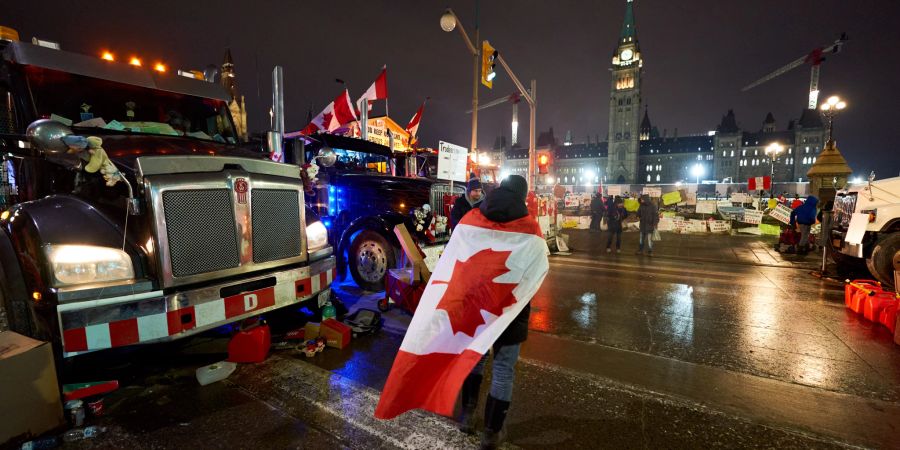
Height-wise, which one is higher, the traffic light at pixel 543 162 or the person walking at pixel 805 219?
the traffic light at pixel 543 162

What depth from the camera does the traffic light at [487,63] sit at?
1388 centimetres

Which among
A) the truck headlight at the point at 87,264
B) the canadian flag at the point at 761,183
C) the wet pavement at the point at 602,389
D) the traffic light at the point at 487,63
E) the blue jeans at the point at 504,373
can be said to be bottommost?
the wet pavement at the point at 602,389

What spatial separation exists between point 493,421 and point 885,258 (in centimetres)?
852

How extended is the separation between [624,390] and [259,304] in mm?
3396

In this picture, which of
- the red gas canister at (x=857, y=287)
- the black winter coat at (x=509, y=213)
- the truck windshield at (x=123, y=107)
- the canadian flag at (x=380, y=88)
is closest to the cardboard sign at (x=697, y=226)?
the red gas canister at (x=857, y=287)

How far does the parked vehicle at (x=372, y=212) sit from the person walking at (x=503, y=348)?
353cm

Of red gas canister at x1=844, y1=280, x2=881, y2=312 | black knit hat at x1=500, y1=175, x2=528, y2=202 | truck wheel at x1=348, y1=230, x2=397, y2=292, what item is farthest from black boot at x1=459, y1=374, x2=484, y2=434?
red gas canister at x1=844, y1=280, x2=881, y2=312

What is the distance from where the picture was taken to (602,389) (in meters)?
3.55

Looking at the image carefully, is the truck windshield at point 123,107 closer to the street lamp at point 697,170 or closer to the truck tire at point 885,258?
the truck tire at point 885,258

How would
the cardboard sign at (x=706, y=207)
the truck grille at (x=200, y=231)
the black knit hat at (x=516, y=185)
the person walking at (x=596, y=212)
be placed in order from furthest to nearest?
1. the cardboard sign at (x=706, y=207)
2. the person walking at (x=596, y=212)
3. the truck grille at (x=200, y=231)
4. the black knit hat at (x=516, y=185)

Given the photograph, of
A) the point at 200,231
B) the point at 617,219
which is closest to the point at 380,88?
the point at 617,219

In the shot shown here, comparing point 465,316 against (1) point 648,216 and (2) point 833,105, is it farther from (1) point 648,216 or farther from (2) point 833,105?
(2) point 833,105

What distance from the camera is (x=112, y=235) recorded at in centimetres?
325

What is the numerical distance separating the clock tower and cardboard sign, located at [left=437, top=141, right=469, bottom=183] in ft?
374
